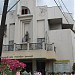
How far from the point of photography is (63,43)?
116ft

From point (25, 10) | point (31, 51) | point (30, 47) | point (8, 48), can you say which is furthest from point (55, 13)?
point (8, 48)

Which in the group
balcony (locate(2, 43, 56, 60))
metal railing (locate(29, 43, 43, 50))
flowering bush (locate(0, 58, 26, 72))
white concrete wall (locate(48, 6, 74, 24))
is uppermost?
white concrete wall (locate(48, 6, 74, 24))

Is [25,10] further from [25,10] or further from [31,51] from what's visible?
[31,51]

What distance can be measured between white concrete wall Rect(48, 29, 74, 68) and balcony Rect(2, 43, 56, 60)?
176cm

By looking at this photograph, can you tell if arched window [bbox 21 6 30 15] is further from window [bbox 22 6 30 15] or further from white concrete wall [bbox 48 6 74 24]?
white concrete wall [bbox 48 6 74 24]

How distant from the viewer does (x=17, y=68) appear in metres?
11.5

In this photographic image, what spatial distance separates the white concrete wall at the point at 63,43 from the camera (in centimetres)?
3478

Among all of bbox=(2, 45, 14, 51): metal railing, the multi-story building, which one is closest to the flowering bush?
the multi-story building

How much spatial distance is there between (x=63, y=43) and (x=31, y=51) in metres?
5.07

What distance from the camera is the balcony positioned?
31859 mm

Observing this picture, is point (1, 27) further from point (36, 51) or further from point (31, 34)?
point (31, 34)

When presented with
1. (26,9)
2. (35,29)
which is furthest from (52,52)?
(26,9)

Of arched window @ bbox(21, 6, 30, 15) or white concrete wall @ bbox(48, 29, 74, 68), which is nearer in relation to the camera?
white concrete wall @ bbox(48, 29, 74, 68)

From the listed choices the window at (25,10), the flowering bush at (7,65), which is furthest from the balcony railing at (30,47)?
the flowering bush at (7,65)
